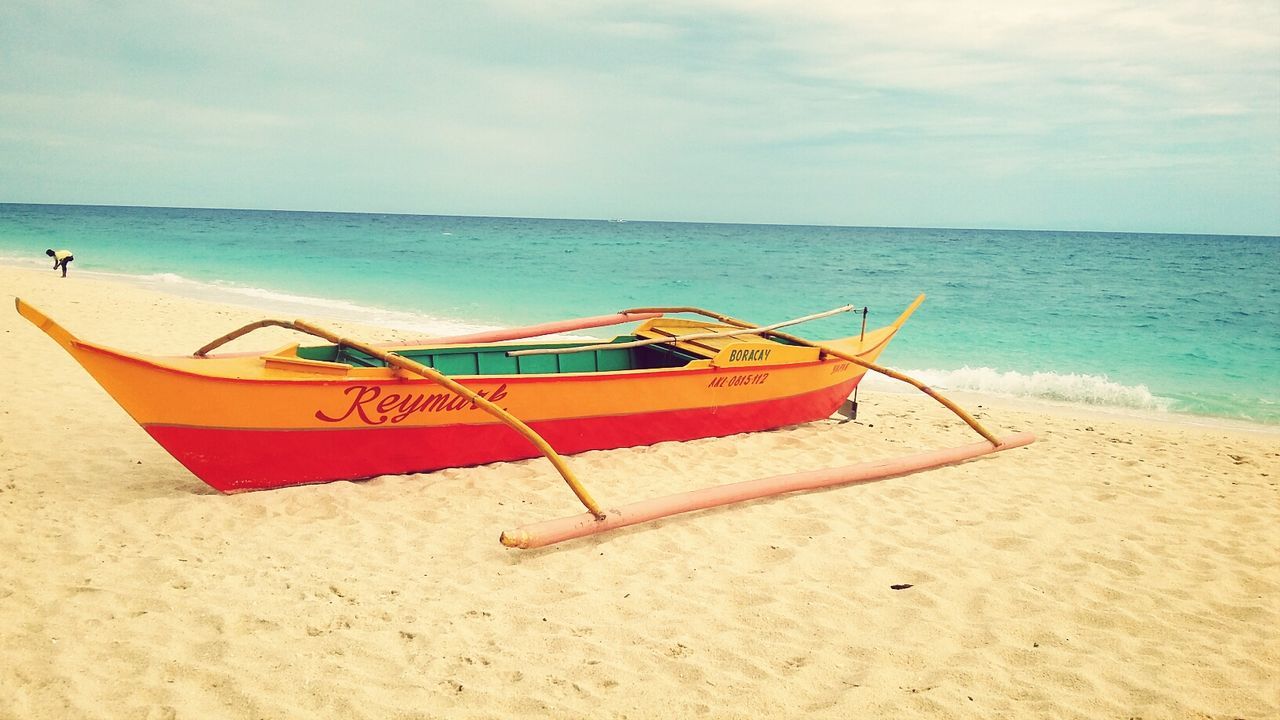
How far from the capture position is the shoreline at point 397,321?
893 cm

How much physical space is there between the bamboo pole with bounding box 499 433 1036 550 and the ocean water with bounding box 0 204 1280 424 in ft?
16.8

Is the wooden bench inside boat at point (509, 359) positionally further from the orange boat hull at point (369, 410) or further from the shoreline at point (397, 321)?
the shoreline at point (397, 321)

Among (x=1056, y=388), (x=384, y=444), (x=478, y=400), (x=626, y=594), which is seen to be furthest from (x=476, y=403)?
(x=1056, y=388)

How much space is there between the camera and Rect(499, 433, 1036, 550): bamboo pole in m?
3.85

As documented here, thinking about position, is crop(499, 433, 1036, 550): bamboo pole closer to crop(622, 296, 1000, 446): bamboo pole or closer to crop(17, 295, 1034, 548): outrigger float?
crop(17, 295, 1034, 548): outrigger float

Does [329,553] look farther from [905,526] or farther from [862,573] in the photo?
[905,526]

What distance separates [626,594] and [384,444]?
204cm

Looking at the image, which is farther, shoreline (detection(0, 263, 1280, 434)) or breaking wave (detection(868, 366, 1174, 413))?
breaking wave (detection(868, 366, 1174, 413))

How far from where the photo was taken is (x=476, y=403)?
4.29 meters

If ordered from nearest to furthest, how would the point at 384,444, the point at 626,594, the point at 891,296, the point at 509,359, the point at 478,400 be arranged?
the point at 626,594 < the point at 478,400 < the point at 384,444 < the point at 509,359 < the point at 891,296

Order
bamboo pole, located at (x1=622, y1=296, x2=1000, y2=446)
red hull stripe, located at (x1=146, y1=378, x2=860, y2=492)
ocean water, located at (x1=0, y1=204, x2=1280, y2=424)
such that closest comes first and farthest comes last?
red hull stripe, located at (x1=146, y1=378, x2=860, y2=492) < bamboo pole, located at (x1=622, y1=296, x2=1000, y2=446) < ocean water, located at (x1=0, y1=204, x2=1280, y2=424)

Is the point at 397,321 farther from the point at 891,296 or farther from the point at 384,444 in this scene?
the point at 891,296

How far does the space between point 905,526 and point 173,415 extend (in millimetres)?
4199

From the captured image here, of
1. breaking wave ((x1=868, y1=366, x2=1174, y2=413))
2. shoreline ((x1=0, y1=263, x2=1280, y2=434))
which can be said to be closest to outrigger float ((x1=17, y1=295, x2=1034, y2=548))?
shoreline ((x1=0, y1=263, x2=1280, y2=434))
